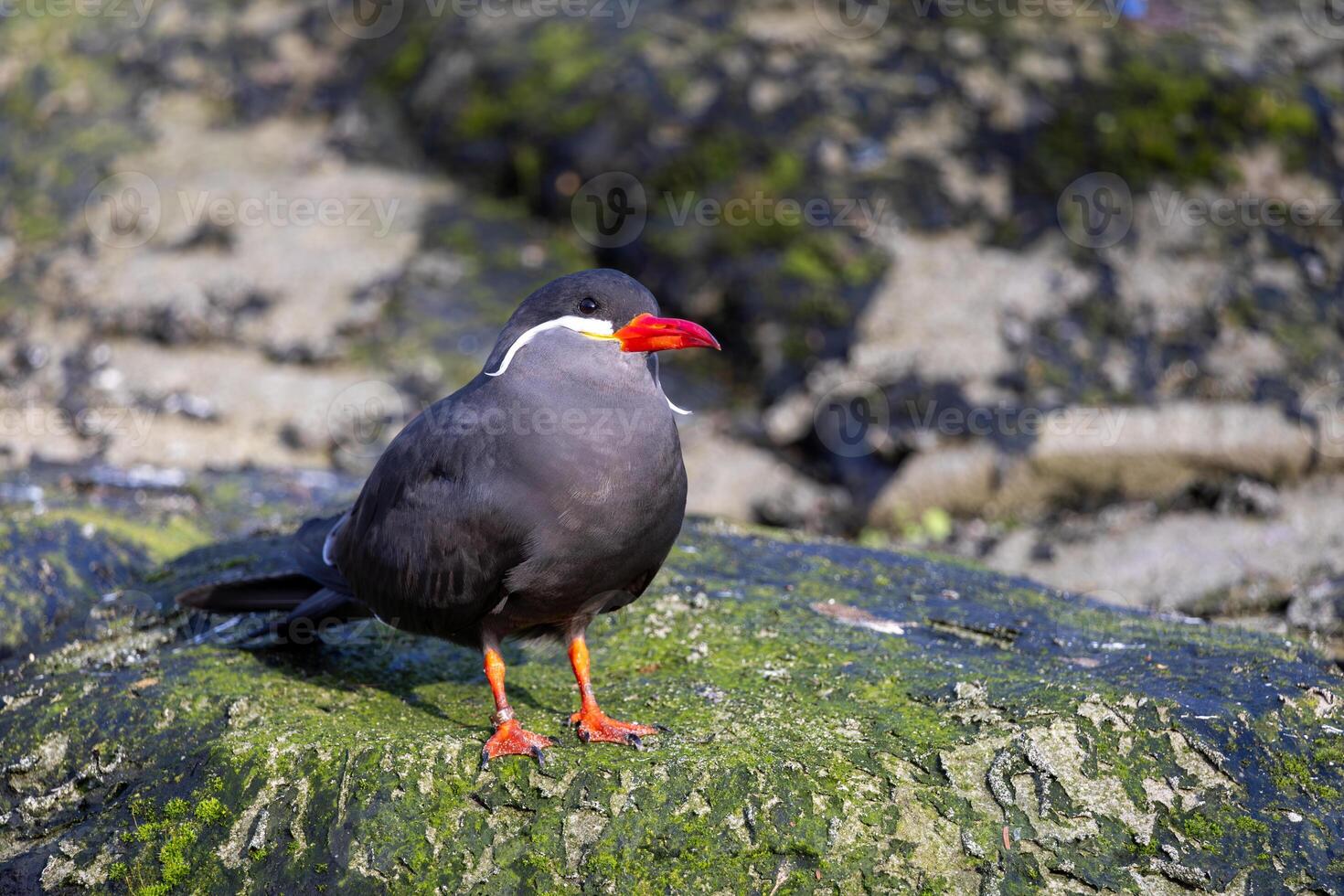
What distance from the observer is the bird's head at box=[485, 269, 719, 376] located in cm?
429

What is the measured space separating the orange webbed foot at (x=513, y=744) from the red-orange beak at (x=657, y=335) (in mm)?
1369

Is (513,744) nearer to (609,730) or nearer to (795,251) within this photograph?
(609,730)

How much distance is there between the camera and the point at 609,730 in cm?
417

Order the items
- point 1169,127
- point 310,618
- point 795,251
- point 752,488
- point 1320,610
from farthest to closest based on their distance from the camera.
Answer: point 1169,127 < point 795,251 < point 752,488 < point 1320,610 < point 310,618

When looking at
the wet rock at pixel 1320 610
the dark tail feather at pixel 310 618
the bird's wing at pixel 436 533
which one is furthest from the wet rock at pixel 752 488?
the bird's wing at pixel 436 533

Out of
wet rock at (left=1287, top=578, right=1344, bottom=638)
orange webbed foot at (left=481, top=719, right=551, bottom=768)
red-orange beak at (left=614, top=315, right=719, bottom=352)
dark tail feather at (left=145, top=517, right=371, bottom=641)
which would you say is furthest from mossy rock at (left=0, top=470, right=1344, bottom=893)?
wet rock at (left=1287, top=578, right=1344, bottom=638)

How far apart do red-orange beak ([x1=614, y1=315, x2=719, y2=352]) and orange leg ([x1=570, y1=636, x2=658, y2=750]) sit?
1.11m

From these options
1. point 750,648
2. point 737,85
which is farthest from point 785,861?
point 737,85

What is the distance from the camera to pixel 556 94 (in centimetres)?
1119

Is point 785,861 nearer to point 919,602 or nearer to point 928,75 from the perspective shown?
point 919,602

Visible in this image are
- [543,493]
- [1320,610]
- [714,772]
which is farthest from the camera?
[1320,610]

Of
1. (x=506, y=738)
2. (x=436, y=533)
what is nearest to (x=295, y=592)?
(x=436, y=533)

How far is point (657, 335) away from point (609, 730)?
4.52 feet

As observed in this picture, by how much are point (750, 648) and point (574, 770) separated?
1.16 metres
